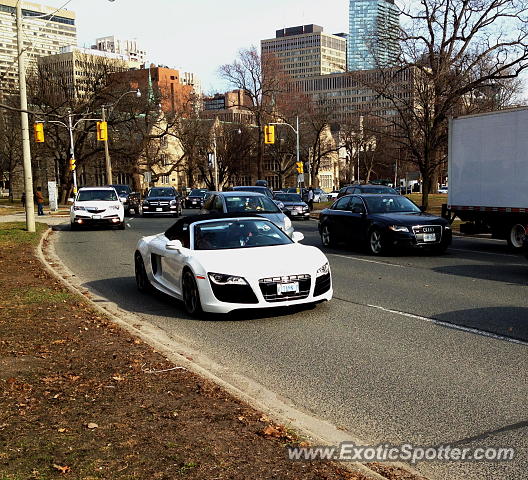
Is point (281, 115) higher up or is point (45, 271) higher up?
point (281, 115)

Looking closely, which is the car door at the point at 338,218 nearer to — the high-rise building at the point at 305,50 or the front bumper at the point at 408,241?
Result: the front bumper at the point at 408,241

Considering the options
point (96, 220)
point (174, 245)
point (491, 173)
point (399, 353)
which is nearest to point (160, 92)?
point (96, 220)

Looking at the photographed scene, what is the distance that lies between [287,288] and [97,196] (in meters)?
21.3

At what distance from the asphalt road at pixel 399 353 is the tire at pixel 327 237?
5.50 meters

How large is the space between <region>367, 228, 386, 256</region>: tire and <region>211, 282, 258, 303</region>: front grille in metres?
8.54

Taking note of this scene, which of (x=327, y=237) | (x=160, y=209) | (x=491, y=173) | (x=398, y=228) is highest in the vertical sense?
(x=491, y=173)

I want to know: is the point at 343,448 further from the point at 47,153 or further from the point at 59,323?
the point at 47,153

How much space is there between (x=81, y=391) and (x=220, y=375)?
1359mm

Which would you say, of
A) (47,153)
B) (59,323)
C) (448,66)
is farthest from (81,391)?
(47,153)

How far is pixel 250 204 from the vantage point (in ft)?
57.6

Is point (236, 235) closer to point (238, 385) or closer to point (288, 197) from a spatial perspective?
point (238, 385)

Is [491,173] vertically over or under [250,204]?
over

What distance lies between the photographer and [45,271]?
527 inches

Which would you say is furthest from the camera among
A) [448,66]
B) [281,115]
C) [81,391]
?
[281,115]
